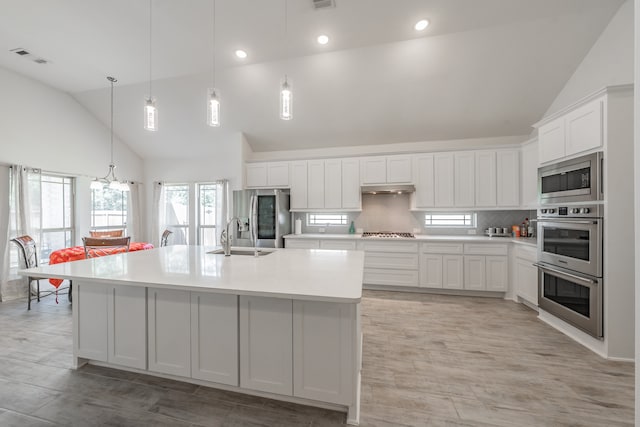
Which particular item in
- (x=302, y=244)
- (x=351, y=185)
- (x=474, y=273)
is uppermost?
(x=351, y=185)

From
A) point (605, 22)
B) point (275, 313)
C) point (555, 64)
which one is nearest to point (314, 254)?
point (275, 313)

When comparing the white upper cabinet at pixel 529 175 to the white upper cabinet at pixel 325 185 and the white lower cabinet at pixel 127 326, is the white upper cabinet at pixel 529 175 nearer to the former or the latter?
the white upper cabinet at pixel 325 185

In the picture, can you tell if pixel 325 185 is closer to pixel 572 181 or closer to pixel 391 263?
pixel 391 263

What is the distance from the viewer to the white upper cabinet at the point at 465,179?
14.0 feet

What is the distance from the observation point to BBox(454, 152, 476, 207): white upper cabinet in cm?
428

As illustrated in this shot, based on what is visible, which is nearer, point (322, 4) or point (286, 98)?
point (286, 98)

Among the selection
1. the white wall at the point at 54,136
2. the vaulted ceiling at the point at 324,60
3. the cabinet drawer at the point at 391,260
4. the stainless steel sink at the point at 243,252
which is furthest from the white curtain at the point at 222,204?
the cabinet drawer at the point at 391,260

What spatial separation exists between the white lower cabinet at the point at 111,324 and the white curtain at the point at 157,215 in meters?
4.33

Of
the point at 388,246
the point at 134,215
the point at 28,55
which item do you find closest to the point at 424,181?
the point at 388,246

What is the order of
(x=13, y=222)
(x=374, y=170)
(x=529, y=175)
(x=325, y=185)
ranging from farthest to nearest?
(x=325, y=185)
(x=374, y=170)
(x=13, y=222)
(x=529, y=175)

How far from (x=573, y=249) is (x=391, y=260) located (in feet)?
7.13

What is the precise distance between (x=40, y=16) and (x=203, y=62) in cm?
173

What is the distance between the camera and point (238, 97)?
4.47 metres

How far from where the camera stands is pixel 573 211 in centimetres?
268
